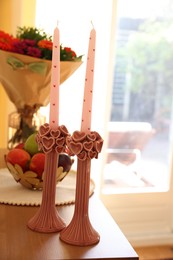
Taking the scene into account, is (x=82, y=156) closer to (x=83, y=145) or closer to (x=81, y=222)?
(x=83, y=145)

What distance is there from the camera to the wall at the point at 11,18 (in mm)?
1825

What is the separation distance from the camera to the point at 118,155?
2.53 metres

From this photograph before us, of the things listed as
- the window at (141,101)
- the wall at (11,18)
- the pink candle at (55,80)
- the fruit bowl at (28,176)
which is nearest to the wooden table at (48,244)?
the fruit bowl at (28,176)

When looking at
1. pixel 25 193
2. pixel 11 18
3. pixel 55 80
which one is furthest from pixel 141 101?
pixel 55 80

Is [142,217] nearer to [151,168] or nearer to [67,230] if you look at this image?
[151,168]

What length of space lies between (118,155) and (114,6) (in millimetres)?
981

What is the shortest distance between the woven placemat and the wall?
34.2 inches

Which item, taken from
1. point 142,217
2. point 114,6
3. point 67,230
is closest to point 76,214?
point 67,230

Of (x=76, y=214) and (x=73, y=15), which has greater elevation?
(x=73, y=15)

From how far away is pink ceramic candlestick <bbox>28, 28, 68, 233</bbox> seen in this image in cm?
79

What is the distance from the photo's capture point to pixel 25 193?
101 cm

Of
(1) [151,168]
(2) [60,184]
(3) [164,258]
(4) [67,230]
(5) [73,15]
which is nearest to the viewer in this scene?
(4) [67,230]

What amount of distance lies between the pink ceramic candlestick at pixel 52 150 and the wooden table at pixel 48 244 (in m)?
0.02

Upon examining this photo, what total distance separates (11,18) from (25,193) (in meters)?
1.18
